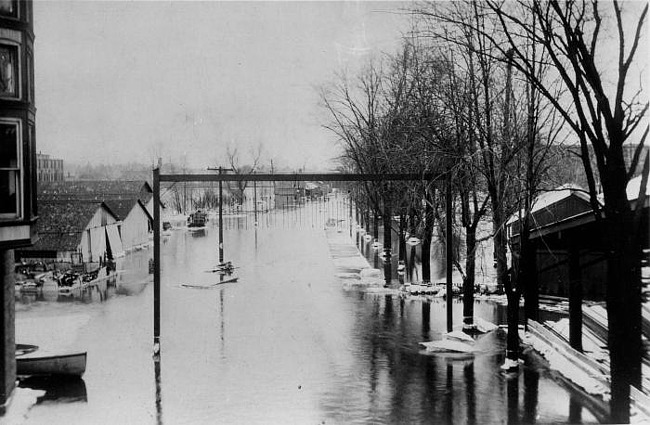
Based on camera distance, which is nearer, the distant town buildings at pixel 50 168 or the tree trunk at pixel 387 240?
the tree trunk at pixel 387 240

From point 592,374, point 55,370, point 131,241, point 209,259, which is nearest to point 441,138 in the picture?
point 592,374

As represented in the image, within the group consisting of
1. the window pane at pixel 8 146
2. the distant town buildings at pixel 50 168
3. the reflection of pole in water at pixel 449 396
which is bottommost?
the reflection of pole in water at pixel 449 396

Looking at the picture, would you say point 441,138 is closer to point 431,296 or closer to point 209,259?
point 431,296

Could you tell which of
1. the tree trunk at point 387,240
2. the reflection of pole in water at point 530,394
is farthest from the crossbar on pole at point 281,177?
the tree trunk at point 387,240

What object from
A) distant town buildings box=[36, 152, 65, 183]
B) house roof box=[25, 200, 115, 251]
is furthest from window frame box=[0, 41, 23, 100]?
distant town buildings box=[36, 152, 65, 183]

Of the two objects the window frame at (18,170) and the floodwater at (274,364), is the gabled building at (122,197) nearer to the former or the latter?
the floodwater at (274,364)

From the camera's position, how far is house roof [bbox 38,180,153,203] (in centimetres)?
3828

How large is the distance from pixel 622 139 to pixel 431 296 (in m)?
16.4

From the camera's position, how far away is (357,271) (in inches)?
1232

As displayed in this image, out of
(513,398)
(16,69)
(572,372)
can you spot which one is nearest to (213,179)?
(16,69)

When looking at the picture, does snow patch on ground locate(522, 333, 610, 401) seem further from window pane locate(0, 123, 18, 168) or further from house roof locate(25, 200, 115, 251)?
house roof locate(25, 200, 115, 251)

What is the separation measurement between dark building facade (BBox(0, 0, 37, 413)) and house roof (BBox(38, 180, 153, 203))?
85.4ft

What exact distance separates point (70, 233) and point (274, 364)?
795 inches

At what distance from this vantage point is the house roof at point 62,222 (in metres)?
30.1
